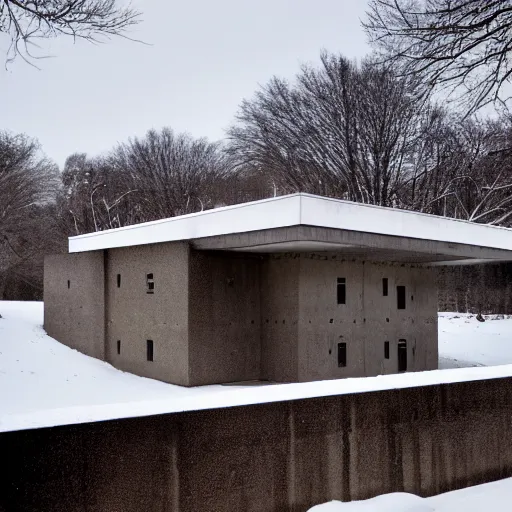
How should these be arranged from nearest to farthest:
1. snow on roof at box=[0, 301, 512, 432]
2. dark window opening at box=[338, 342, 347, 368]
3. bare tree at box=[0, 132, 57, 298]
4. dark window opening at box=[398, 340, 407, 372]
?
snow on roof at box=[0, 301, 512, 432], dark window opening at box=[338, 342, 347, 368], dark window opening at box=[398, 340, 407, 372], bare tree at box=[0, 132, 57, 298]

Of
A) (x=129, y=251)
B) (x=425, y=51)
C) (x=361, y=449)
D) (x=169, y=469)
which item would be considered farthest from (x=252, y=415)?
(x=129, y=251)

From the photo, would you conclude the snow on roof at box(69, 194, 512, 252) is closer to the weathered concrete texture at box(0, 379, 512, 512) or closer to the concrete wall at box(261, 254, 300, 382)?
the concrete wall at box(261, 254, 300, 382)

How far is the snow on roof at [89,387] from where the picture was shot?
15.1 feet

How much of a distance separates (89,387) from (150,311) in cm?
253

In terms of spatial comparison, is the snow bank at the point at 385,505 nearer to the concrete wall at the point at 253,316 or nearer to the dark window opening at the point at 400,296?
the concrete wall at the point at 253,316

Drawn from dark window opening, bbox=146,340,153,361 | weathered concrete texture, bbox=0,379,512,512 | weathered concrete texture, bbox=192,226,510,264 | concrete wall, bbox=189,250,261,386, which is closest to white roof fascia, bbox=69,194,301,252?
weathered concrete texture, bbox=192,226,510,264

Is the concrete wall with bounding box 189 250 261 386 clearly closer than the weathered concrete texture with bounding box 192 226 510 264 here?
No

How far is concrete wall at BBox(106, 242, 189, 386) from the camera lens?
16.4 meters

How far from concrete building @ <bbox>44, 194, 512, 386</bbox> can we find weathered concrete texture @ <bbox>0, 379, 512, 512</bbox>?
7.74 meters

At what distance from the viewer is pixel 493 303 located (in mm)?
33844

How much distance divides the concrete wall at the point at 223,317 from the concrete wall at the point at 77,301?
15.8 ft

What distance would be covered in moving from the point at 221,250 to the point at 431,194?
2022cm

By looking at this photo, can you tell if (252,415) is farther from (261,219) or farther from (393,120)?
(393,120)

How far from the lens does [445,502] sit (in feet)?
A: 19.2
